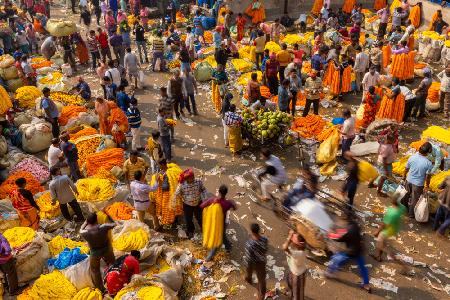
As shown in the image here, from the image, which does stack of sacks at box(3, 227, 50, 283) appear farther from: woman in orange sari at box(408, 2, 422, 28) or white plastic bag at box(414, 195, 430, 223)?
woman in orange sari at box(408, 2, 422, 28)

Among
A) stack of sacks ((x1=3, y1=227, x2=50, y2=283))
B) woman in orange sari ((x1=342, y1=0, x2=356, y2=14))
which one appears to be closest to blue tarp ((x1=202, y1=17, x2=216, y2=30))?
woman in orange sari ((x1=342, y1=0, x2=356, y2=14))

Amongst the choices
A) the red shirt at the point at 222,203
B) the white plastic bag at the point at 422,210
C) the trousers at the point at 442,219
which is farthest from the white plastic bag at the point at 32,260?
the trousers at the point at 442,219

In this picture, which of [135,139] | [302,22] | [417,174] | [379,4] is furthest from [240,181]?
[379,4]

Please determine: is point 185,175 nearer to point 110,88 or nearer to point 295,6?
point 110,88

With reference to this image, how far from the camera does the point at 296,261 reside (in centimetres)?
599

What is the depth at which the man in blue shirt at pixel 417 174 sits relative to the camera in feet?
25.6

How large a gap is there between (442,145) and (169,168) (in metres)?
6.10

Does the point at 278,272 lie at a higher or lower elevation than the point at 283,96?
lower

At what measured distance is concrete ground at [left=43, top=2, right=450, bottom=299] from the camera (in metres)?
6.98

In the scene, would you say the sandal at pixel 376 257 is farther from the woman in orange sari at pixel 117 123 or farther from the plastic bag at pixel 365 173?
the woman in orange sari at pixel 117 123

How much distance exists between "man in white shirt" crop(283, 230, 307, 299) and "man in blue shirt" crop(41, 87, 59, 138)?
758cm

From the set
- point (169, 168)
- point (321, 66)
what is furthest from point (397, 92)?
point (169, 168)

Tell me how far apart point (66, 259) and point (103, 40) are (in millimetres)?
9872

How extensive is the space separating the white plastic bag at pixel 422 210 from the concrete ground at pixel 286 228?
193 millimetres
